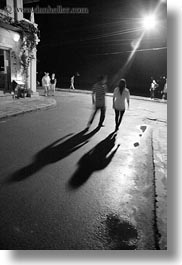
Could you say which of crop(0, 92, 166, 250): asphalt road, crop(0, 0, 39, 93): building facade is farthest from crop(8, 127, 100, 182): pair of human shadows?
crop(0, 0, 39, 93): building facade

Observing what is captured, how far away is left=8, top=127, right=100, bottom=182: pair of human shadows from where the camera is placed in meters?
4.08

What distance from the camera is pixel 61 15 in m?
32.0

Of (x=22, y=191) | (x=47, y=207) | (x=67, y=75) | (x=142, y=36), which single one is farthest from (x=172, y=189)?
(x=67, y=75)

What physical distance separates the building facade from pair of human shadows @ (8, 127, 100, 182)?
8.48m

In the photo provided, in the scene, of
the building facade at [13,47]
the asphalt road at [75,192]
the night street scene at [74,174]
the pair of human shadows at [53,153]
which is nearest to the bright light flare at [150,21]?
the building facade at [13,47]

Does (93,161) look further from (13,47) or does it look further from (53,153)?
(13,47)

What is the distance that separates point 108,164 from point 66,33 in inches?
1254

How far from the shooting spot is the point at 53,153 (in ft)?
17.0

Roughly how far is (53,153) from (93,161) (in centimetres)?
98

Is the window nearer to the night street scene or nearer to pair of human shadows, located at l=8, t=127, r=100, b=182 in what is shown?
the night street scene

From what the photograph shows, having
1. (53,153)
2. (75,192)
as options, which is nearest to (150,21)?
(53,153)

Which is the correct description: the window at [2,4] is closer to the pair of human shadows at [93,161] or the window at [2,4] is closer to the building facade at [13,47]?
the building facade at [13,47]

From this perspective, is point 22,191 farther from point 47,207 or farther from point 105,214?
point 105,214

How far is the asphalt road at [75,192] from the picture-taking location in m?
2.57
